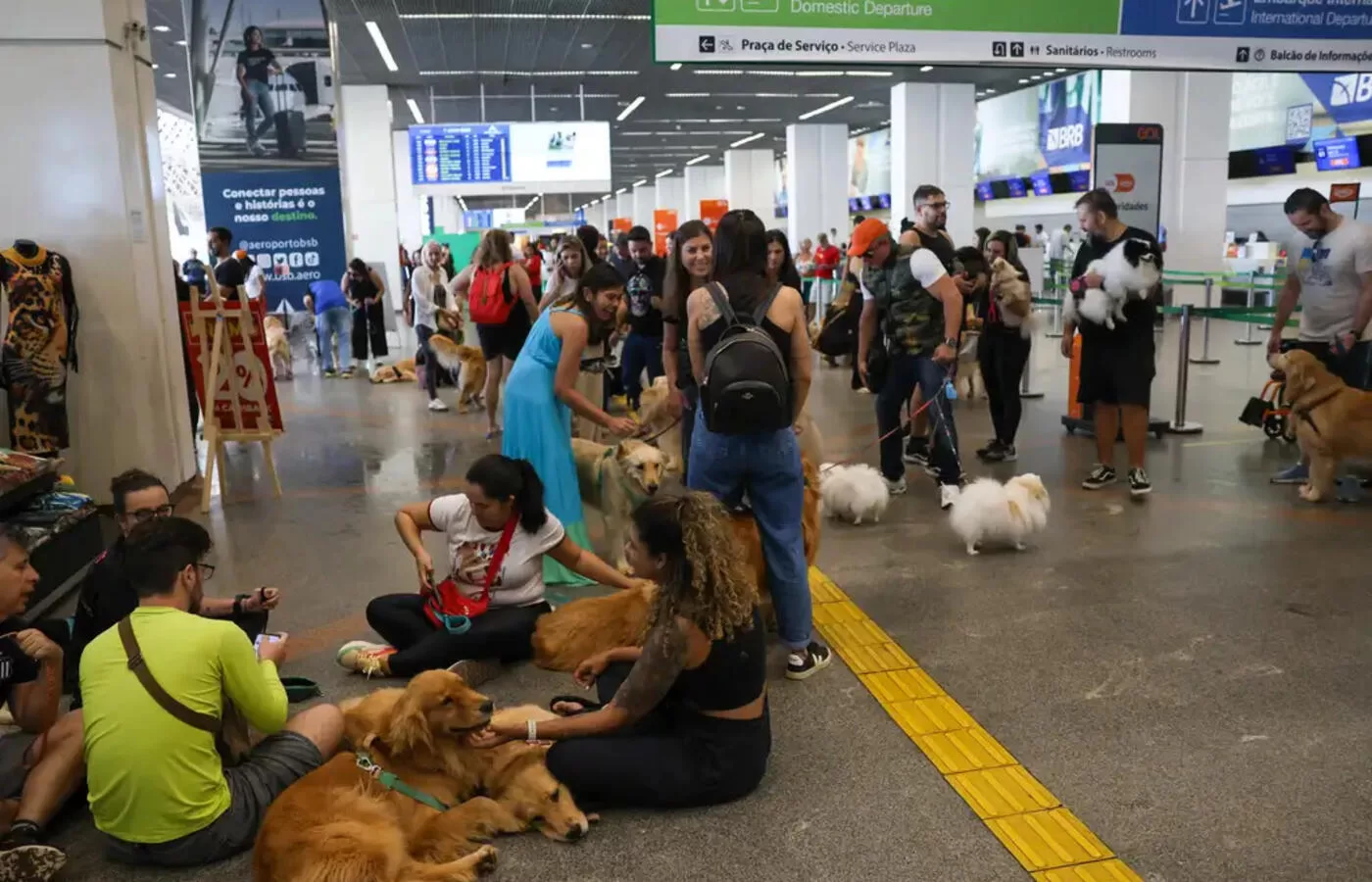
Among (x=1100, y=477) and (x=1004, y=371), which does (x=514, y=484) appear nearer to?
(x=1100, y=477)

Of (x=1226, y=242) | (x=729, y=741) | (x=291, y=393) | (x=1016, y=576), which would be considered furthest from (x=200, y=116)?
(x=1226, y=242)

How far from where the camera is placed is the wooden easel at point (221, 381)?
719 centimetres

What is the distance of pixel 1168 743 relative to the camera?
3496 millimetres

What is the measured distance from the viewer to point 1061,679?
4.04 m

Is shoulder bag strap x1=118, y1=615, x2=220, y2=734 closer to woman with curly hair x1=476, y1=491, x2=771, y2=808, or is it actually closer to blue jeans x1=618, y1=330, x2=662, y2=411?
woman with curly hair x1=476, y1=491, x2=771, y2=808

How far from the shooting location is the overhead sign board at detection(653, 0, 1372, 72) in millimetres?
6789

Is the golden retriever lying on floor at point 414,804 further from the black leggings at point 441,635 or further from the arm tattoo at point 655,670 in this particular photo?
the black leggings at point 441,635

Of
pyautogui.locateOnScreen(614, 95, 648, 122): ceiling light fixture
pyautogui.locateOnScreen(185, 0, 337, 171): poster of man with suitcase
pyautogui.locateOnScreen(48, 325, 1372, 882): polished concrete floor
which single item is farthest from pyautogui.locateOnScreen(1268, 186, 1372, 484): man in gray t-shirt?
pyautogui.locateOnScreen(614, 95, 648, 122): ceiling light fixture

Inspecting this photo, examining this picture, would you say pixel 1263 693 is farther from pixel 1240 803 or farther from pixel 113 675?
pixel 113 675

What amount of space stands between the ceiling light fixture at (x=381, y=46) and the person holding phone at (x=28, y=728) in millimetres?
14921

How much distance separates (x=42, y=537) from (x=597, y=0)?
11.8m

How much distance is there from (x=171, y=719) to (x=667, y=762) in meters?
1.33

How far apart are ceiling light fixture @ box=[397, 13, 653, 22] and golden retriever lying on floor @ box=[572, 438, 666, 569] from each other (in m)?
11.7

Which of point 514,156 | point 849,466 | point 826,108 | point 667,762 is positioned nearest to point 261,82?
point 514,156
